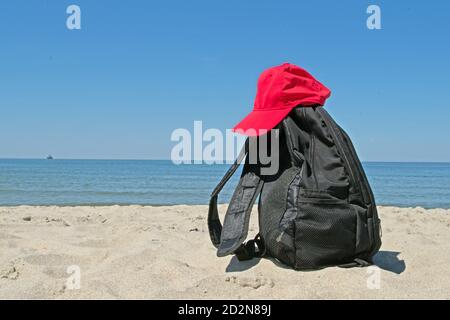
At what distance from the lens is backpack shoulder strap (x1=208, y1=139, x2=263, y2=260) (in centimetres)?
291

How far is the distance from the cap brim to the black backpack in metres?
0.07

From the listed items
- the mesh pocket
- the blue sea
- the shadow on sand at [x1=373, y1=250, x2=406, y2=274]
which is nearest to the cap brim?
the mesh pocket

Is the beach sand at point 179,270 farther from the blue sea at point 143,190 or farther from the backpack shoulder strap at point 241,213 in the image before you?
the blue sea at point 143,190

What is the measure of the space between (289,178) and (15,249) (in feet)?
7.53

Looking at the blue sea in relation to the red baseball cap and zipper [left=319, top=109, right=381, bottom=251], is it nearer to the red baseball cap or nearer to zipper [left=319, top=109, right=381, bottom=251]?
the red baseball cap

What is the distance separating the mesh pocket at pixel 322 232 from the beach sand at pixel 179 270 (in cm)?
9

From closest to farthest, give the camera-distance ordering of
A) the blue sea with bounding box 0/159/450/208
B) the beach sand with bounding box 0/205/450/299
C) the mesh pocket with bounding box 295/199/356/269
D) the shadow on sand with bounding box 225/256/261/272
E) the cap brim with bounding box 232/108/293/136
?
the beach sand with bounding box 0/205/450/299 < the mesh pocket with bounding box 295/199/356/269 < the cap brim with bounding box 232/108/293/136 < the shadow on sand with bounding box 225/256/261/272 < the blue sea with bounding box 0/159/450/208

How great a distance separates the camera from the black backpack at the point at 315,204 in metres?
2.78

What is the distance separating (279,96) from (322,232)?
91cm

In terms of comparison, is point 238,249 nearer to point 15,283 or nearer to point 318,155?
point 318,155

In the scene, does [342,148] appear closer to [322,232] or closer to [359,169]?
[359,169]

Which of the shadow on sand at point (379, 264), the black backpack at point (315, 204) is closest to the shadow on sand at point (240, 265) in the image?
the shadow on sand at point (379, 264)
